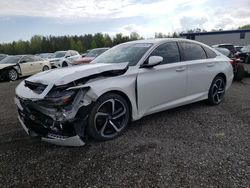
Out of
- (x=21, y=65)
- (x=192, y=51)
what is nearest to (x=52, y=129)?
(x=192, y=51)

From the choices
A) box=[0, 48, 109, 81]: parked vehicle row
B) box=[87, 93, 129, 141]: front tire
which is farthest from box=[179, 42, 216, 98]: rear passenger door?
Answer: box=[0, 48, 109, 81]: parked vehicle row

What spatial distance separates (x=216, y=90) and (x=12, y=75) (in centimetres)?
1062

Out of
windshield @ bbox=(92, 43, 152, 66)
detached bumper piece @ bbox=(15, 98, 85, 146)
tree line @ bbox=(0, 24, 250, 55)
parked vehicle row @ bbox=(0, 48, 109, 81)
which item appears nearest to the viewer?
detached bumper piece @ bbox=(15, 98, 85, 146)

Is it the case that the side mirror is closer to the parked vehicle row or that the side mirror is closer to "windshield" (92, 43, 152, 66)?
"windshield" (92, 43, 152, 66)

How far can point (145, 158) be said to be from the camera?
2920 mm

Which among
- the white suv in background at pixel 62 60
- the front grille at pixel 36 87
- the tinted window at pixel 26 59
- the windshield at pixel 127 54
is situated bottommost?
the white suv in background at pixel 62 60

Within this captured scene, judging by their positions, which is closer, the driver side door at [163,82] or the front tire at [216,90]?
the driver side door at [163,82]

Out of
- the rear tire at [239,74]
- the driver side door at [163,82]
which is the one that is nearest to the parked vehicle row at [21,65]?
the rear tire at [239,74]

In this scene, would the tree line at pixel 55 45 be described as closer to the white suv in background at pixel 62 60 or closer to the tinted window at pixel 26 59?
the white suv in background at pixel 62 60

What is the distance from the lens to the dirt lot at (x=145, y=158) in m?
2.49

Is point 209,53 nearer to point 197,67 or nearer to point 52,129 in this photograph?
point 197,67

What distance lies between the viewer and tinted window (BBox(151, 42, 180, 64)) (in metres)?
4.08

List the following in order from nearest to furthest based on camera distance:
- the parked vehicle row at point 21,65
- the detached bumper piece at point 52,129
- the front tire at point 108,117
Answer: the detached bumper piece at point 52,129
the front tire at point 108,117
the parked vehicle row at point 21,65

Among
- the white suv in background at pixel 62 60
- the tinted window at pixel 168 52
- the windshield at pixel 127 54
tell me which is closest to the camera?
the windshield at pixel 127 54
